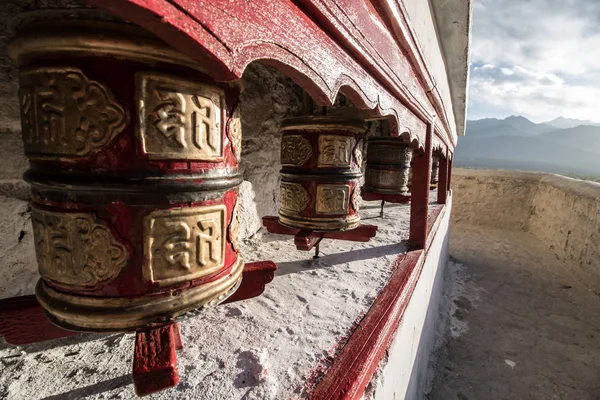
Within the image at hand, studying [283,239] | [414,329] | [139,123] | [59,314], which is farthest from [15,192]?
[414,329]

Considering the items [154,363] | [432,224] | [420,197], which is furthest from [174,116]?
[432,224]

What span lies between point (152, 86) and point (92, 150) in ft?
0.51

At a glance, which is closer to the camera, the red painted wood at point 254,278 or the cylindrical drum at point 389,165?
the red painted wood at point 254,278

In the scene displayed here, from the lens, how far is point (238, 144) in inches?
30.9

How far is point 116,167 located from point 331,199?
1.12 m

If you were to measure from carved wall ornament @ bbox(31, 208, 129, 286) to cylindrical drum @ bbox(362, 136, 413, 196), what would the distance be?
2479mm

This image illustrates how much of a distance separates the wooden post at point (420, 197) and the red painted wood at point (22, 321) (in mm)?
2240

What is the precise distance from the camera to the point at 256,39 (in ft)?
1.73

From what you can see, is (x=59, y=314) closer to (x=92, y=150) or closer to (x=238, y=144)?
(x=92, y=150)

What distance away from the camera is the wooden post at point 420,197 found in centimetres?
244

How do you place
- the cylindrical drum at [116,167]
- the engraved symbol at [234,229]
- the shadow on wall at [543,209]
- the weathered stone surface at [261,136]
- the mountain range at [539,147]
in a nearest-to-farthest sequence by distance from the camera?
1. the cylindrical drum at [116,167]
2. the engraved symbol at [234,229]
3. the weathered stone surface at [261,136]
4. the shadow on wall at [543,209]
5. the mountain range at [539,147]

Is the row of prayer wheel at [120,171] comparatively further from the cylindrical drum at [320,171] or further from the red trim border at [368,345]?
the cylindrical drum at [320,171]

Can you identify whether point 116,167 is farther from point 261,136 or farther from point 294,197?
point 261,136

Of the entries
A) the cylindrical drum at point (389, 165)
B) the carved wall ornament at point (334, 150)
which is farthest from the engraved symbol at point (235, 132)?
the cylindrical drum at point (389, 165)
